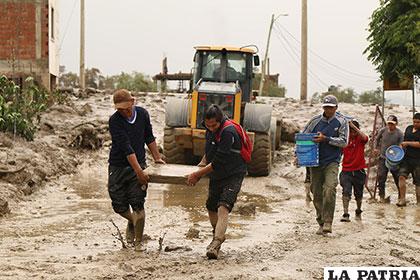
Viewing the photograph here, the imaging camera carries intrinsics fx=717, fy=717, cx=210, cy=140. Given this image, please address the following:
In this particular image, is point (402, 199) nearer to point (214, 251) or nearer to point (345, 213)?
point (345, 213)

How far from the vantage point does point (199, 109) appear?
15.7 metres

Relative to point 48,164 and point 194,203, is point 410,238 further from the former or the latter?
point 48,164

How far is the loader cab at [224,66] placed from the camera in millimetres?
16625

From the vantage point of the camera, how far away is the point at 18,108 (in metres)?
15.8

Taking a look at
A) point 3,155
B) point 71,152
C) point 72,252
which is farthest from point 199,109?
point 72,252

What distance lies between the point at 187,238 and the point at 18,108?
27.9 feet

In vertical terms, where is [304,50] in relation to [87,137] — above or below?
above

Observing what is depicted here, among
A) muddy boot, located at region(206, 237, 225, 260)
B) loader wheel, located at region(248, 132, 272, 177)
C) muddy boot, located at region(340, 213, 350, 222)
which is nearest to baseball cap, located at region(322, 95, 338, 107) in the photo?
muddy boot, located at region(340, 213, 350, 222)

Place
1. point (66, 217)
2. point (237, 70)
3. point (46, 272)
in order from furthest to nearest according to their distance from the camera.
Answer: point (237, 70)
point (66, 217)
point (46, 272)

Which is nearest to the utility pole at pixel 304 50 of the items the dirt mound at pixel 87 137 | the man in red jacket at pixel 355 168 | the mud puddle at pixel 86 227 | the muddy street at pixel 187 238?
the dirt mound at pixel 87 137

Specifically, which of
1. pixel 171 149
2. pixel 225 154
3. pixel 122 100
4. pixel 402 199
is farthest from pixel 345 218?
pixel 171 149

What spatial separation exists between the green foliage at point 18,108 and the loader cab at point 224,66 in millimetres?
3922

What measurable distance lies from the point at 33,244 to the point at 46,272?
5.26 feet

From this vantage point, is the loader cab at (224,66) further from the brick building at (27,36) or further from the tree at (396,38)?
the brick building at (27,36)
